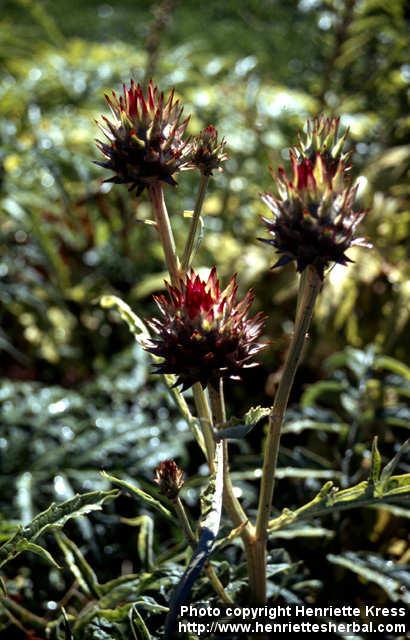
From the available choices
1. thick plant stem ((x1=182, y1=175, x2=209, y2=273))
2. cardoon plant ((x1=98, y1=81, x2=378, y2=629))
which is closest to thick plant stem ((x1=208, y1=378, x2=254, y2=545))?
cardoon plant ((x1=98, y1=81, x2=378, y2=629))

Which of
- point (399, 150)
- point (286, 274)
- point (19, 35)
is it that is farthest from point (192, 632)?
point (19, 35)

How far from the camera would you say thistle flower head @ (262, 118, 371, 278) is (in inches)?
17.4

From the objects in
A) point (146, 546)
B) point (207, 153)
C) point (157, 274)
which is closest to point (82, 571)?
point (146, 546)

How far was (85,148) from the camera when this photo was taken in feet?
6.07

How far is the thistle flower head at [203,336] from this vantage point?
479 millimetres

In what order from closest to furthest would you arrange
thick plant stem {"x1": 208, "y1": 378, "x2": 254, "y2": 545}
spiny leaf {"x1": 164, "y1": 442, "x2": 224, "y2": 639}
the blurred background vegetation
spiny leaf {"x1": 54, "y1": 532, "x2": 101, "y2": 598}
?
spiny leaf {"x1": 164, "y1": 442, "x2": 224, "y2": 639}, thick plant stem {"x1": 208, "y1": 378, "x2": 254, "y2": 545}, spiny leaf {"x1": 54, "y1": 532, "x2": 101, "y2": 598}, the blurred background vegetation

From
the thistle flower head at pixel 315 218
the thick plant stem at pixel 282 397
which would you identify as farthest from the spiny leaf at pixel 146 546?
the thistle flower head at pixel 315 218

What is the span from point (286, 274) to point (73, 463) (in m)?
0.65

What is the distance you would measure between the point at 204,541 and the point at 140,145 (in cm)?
28

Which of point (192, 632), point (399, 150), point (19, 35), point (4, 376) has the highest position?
point (19, 35)

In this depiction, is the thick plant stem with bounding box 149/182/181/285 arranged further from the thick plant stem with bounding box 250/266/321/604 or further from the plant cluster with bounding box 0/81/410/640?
the thick plant stem with bounding box 250/266/321/604

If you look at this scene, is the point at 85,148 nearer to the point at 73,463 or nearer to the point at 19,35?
the point at 73,463

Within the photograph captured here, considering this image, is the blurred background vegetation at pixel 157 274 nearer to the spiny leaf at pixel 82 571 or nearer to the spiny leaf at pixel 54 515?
the spiny leaf at pixel 82 571

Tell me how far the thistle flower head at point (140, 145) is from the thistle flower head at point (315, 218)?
0.10 m
